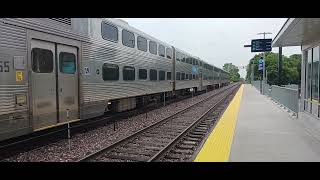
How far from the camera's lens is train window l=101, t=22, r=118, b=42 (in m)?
11.1

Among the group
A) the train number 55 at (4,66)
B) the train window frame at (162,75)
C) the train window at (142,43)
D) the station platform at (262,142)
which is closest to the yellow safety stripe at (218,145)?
the station platform at (262,142)

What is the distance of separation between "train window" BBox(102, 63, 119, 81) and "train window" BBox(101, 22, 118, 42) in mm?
886

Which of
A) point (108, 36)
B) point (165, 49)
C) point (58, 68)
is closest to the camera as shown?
point (58, 68)

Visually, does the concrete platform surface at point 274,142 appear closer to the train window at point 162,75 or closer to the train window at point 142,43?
the train window at point 142,43

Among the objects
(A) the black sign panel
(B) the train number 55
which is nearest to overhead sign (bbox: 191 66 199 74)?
(A) the black sign panel

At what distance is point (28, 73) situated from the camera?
7441 millimetres

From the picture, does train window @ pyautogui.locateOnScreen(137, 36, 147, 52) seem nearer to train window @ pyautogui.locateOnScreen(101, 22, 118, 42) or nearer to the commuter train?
the commuter train

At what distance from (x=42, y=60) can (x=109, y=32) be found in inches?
152

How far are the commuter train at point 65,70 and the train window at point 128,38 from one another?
11 millimetres

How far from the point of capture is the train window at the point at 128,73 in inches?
505

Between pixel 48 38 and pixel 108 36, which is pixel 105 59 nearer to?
pixel 108 36
